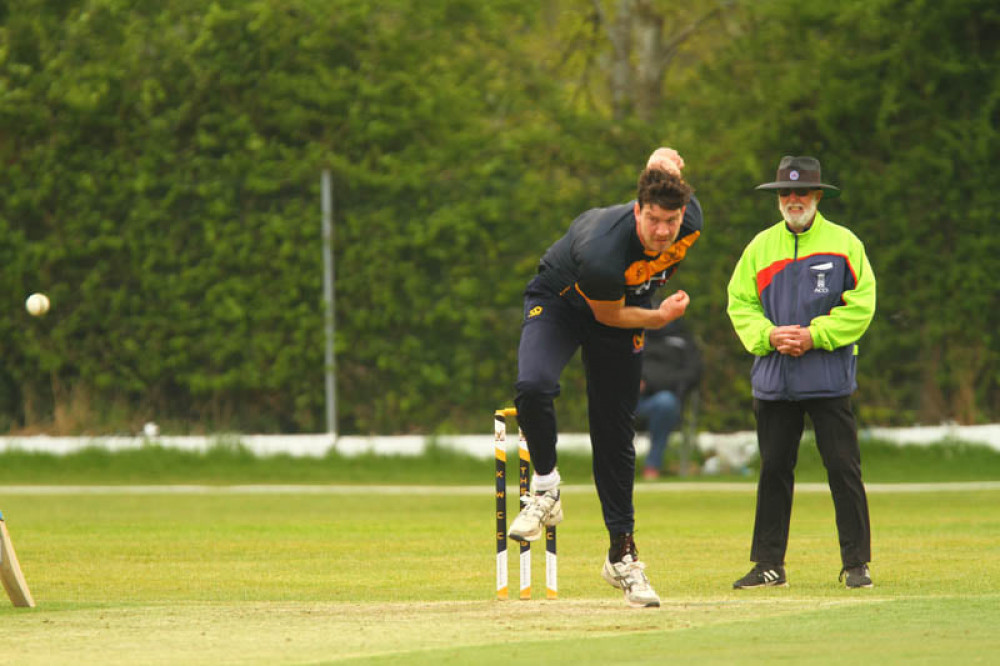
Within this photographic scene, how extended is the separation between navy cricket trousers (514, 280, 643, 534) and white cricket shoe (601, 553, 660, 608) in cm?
18

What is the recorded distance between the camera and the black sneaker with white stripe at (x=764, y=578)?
818cm

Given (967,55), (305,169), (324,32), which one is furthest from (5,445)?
(967,55)

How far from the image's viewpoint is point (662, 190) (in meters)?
6.81

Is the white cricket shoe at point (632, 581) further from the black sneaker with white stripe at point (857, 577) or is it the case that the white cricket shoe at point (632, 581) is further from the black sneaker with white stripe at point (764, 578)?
the black sneaker with white stripe at point (857, 577)

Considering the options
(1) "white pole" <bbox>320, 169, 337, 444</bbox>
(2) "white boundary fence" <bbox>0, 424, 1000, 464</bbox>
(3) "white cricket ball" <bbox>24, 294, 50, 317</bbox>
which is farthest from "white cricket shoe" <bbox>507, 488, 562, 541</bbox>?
(3) "white cricket ball" <bbox>24, 294, 50, 317</bbox>

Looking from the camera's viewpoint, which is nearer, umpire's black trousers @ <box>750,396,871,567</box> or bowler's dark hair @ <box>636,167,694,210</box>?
bowler's dark hair @ <box>636,167,694,210</box>

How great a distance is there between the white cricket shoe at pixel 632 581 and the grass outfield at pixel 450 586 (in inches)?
3.7

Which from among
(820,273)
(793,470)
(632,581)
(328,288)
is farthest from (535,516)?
(328,288)

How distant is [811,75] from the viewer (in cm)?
1712

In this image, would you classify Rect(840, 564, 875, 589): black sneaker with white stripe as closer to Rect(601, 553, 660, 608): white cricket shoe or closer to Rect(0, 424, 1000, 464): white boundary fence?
Rect(601, 553, 660, 608): white cricket shoe

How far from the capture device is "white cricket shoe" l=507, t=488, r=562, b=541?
7.16 metres

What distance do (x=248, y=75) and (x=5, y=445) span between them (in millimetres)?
4525

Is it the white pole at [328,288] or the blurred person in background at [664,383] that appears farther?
the white pole at [328,288]

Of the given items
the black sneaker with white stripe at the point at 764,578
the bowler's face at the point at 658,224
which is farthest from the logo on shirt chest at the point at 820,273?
the bowler's face at the point at 658,224
